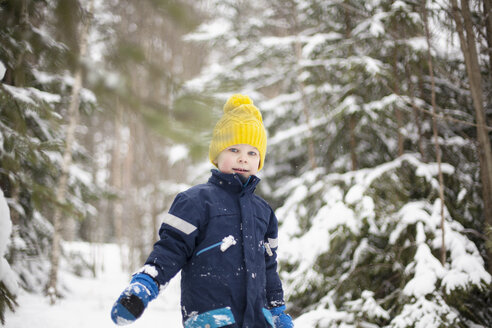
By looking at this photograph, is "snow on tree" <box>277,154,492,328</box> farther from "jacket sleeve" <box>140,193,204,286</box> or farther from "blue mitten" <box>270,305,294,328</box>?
"jacket sleeve" <box>140,193,204,286</box>

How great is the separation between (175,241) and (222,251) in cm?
26

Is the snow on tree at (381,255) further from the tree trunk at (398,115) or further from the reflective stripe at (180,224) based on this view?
the reflective stripe at (180,224)

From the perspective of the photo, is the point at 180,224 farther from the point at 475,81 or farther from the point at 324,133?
the point at 324,133

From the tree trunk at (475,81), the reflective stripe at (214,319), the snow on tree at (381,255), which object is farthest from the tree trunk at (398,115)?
the reflective stripe at (214,319)

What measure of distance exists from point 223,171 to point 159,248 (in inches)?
26.1

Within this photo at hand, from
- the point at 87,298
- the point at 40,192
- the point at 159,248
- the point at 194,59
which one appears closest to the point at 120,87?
the point at 159,248

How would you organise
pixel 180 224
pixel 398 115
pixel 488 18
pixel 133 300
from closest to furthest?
pixel 133 300, pixel 180 224, pixel 488 18, pixel 398 115

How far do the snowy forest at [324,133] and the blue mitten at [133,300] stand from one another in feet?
2.06

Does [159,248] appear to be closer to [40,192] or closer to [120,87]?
[120,87]

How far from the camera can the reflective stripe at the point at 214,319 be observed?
1.83 meters

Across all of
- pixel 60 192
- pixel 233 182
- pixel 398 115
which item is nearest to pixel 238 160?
pixel 233 182

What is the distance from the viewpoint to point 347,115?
201 inches

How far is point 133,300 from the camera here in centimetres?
158

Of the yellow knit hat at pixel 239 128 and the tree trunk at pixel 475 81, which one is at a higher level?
the tree trunk at pixel 475 81
